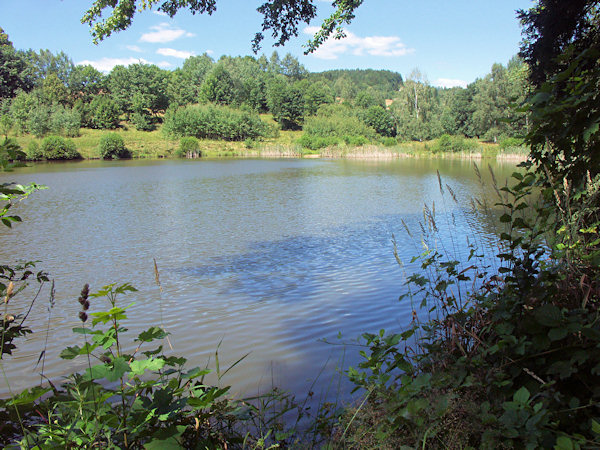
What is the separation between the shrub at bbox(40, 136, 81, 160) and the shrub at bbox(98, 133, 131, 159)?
2.56 meters

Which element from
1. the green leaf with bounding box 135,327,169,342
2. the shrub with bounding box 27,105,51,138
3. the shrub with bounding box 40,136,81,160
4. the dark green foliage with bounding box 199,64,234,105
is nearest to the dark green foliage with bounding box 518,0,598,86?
the green leaf with bounding box 135,327,169,342

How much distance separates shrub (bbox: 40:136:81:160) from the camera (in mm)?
37272

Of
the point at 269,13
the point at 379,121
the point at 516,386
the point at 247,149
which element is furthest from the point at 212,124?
the point at 516,386

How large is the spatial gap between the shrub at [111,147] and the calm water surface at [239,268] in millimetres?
28154

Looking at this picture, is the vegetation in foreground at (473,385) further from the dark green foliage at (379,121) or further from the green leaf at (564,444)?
the dark green foliage at (379,121)

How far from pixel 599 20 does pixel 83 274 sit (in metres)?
8.88

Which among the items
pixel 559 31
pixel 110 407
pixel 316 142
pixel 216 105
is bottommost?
pixel 110 407

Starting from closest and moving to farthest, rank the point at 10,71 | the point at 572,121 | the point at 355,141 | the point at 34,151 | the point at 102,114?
1. the point at 572,121
2. the point at 34,151
3. the point at 102,114
4. the point at 10,71
5. the point at 355,141

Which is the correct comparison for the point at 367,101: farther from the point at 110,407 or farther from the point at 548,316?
the point at 110,407

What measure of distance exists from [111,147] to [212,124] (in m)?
17.1

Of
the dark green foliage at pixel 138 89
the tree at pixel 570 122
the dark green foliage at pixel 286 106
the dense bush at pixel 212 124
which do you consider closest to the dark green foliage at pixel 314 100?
the dark green foliage at pixel 286 106

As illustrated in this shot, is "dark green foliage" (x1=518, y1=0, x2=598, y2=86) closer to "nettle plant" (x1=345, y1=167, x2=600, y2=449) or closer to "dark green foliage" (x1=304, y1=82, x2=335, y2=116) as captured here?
"nettle plant" (x1=345, y1=167, x2=600, y2=449)

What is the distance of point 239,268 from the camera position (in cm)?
682

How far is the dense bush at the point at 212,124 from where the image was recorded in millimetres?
54625
